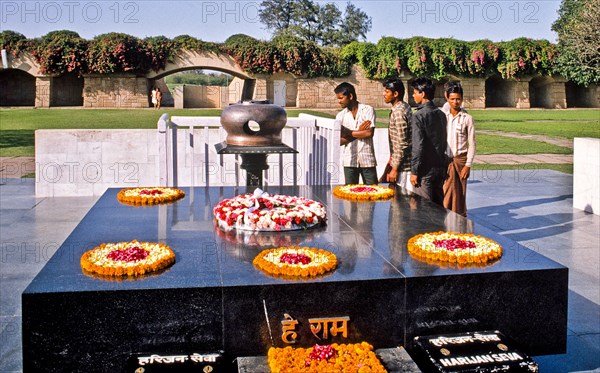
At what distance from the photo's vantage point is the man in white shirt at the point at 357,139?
5.79m

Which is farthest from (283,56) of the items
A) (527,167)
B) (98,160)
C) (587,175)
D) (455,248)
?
(455,248)

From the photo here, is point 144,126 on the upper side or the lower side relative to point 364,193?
upper

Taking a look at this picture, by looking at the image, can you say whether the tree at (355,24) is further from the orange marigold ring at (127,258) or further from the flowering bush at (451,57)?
the orange marigold ring at (127,258)

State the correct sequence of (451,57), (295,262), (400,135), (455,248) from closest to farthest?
(295,262) < (455,248) < (400,135) < (451,57)

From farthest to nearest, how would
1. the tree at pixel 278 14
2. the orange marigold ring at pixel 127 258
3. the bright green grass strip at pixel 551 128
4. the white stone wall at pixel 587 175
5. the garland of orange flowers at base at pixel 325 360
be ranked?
the tree at pixel 278 14 < the bright green grass strip at pixel 551 128 < the white stone wall at pixel 587 175 < the orange marigold ring at pixel 127 258 < the garland of orange flowers at base at pixel 325 360

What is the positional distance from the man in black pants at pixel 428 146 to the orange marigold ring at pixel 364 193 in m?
0.26

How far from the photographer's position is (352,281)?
9.70ft

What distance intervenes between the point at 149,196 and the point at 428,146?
2077mm

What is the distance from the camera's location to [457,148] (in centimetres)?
549

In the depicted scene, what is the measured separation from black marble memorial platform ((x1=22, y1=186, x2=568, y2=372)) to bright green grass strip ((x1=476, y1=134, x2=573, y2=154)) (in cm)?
1117

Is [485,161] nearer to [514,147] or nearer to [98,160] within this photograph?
[514,147]

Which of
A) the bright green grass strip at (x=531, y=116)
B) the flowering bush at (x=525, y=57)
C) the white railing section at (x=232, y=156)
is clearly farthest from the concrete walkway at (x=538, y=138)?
the flowering bush at (x=525, y=57)

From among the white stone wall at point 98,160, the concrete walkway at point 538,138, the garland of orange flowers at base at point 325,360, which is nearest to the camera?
the garland of orange flowers at base at point 325,360

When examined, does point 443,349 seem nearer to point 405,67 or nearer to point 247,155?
point 247,155
